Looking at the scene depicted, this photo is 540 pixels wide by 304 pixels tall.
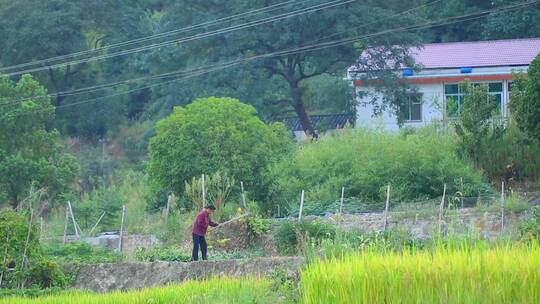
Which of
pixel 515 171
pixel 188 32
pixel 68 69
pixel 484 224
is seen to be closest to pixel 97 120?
pixel 68 69

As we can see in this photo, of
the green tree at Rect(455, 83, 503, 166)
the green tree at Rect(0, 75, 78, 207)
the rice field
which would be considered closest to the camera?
the rice field

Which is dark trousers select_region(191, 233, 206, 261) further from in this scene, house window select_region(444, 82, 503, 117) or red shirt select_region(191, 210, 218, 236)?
house window select_region(444, 82, 503, 117)

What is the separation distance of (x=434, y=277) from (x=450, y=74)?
37.3m

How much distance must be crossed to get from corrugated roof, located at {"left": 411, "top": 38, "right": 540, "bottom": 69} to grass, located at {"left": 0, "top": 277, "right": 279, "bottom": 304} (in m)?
31.4

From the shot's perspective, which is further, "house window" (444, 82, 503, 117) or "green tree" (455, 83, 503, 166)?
"house window" (444, 82, 503, 117)

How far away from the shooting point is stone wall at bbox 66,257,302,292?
22806mm

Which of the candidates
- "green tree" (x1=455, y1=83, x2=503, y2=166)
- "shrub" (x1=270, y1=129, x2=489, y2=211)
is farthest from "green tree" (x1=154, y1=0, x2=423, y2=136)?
"green tree" (x1=455, y1=83, x2=503, y2=166)

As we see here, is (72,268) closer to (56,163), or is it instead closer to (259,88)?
(56,163)

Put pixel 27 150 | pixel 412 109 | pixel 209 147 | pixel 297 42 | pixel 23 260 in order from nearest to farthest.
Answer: pixel 23 260 < pixel 209 147 < pixel 27 150 < pixel 297 42 < pixel 412 109

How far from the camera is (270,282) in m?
16.8

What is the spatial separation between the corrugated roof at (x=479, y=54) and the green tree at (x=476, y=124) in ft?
36.1

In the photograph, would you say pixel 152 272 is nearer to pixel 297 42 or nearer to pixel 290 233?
pixel 290 233

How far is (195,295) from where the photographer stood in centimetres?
1742

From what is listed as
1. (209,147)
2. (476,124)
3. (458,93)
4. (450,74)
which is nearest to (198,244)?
(209,147)
